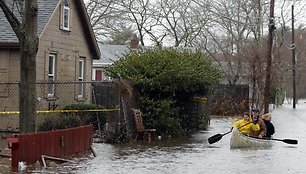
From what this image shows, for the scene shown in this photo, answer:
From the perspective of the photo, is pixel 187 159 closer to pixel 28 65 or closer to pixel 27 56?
pixel 28 65

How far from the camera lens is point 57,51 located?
2744 centimetres

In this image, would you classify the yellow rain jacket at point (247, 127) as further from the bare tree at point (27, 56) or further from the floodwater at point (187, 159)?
the bare tree at point (27, 56)

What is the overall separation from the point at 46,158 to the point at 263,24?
43.0 meters

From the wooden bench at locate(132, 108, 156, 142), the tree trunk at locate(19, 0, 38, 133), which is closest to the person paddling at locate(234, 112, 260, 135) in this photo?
the wooden bench at locate(132, 108, 156, 142)

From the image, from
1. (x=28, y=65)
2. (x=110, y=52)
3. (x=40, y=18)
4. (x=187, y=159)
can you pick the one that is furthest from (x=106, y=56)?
(x=28, y=65)

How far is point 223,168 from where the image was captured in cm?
1554

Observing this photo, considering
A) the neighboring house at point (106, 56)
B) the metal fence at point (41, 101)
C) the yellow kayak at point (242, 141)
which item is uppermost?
the neighboring house at point (106, 56)

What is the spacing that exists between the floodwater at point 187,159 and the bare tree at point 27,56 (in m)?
1.74

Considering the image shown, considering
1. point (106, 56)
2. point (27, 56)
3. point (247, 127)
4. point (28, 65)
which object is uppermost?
point (106, 56)

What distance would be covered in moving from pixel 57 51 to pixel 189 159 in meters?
11.8

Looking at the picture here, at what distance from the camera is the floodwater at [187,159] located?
49.5ft

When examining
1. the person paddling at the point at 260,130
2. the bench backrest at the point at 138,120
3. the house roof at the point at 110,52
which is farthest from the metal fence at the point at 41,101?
the house roof at the point at 110,52

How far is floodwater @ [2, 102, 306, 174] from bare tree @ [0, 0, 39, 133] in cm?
174


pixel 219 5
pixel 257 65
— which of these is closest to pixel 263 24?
pixel 219 5
